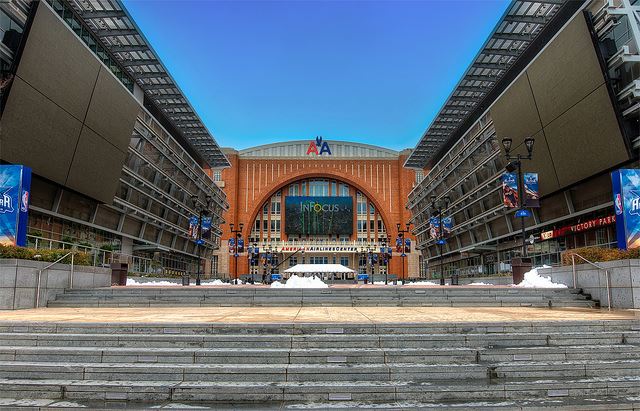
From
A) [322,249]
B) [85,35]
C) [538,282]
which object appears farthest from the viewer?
[322,249]

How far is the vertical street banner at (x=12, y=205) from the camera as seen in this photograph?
709 inches

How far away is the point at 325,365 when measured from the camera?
8.16m

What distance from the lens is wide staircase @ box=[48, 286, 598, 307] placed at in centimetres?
1666

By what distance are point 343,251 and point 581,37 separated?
67.4 metres

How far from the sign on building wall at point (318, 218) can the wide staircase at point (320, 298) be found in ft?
256

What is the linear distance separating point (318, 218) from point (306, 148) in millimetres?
15025

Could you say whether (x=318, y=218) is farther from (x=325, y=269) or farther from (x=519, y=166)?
(x=519, y=166)

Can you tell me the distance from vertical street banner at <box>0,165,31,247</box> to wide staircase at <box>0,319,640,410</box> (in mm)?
9689

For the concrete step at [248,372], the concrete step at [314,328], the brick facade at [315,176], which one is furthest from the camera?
the brick facade at [315,176]

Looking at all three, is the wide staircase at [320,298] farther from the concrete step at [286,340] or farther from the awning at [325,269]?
the awning at [325,269]

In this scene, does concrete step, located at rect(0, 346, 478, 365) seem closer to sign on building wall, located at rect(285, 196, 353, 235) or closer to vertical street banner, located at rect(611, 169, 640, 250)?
vertical street banner, located at rect(611, 169, 640, 250)

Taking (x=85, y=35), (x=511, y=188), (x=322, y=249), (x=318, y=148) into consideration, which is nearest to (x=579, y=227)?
(x=511, y=188)

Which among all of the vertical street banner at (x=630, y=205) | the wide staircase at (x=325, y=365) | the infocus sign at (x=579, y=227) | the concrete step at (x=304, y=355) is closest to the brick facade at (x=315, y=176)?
the infocus sign at (x=579, y=227)

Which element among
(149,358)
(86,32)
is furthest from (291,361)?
(86,32)
